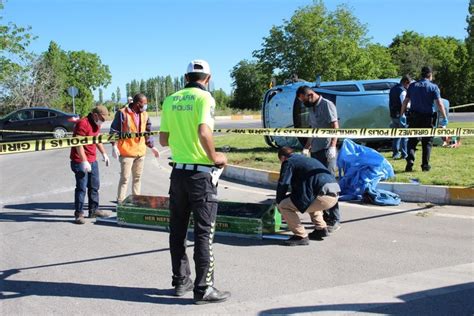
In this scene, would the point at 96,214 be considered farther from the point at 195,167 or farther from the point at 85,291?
the point at 195,167

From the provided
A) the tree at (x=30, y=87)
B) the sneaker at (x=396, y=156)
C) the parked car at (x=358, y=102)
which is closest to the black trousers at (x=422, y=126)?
the sneaker at (x=396, y=156)

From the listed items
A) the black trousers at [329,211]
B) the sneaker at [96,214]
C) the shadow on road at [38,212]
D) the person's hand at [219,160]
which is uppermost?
the person's hand at [219,160]

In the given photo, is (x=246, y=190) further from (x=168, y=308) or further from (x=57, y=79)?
(x=57, y=79)

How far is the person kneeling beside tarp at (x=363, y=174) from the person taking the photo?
24.1ft

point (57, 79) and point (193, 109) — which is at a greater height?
point (57, 79)

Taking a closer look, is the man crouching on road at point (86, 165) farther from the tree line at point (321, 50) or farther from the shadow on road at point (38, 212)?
the tree line at point (321, 50)

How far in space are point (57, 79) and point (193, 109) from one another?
126 ft

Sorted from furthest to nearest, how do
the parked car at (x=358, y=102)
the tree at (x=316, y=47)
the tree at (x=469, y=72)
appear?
the tree at (x=469, y=72) < the tree at (x=316, y=47) < the parked car at (x=358, y=102)

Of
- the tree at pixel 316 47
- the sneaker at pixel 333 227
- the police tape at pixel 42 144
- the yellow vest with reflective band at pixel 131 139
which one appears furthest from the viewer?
the tree at pixel 316 47

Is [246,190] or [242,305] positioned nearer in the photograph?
[242,305]

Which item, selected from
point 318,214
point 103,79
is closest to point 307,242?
point 318,214

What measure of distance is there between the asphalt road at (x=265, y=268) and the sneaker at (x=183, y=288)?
0.05 meters

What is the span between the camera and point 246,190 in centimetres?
884

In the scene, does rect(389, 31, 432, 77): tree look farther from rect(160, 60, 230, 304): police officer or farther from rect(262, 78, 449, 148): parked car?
rect(160, 60, 230, 304): police officer
